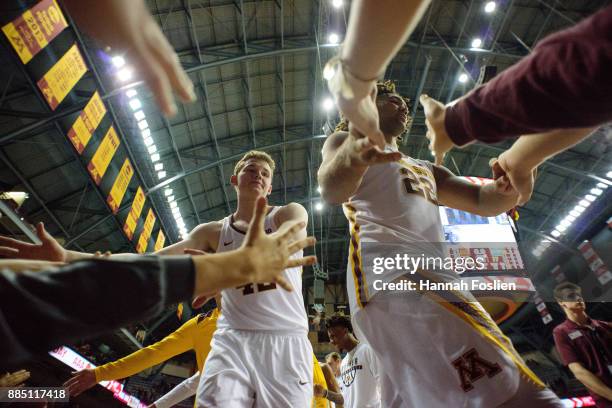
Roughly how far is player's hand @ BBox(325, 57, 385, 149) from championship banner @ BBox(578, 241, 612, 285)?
16234 mm

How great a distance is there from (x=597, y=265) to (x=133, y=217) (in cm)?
1706

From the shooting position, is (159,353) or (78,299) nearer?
(78,299)

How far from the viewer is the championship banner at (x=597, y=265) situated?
527 inches

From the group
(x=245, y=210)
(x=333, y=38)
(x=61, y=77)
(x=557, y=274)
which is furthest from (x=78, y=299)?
(x=557, y=274)

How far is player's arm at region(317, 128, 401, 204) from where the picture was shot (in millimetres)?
1277

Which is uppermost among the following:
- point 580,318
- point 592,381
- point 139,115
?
point 139,115

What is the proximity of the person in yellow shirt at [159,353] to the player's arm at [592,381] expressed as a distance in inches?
137

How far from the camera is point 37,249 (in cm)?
179

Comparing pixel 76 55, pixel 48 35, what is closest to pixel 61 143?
pixel 76 55

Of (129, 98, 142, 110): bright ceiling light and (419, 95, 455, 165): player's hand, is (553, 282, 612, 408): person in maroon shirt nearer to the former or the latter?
(419, 95, 455, 165): player's hand

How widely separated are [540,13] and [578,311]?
1157 cm

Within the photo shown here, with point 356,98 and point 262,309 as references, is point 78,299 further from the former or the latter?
point 262,309

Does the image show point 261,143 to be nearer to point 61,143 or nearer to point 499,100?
point 61,143

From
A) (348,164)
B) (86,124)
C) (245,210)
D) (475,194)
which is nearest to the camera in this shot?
(348,164)
